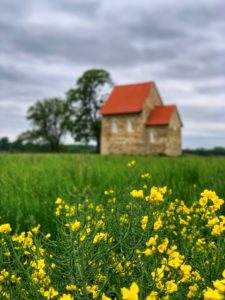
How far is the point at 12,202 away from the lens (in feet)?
16.3

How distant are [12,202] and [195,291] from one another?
350 centimetres

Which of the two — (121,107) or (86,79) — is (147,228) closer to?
(121,107)

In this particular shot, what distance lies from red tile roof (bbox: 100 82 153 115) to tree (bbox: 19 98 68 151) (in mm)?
27128

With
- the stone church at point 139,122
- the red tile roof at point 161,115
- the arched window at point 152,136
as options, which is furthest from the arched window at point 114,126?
the arched window at point 152,136

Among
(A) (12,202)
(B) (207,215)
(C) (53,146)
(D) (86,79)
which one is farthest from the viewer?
(C) (53,146)

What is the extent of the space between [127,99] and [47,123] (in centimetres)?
3201

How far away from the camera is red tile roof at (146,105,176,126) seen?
41.1 metres

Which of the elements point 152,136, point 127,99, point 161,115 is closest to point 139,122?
point 152,136

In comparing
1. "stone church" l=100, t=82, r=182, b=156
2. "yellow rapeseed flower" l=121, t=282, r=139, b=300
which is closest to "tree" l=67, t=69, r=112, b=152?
"stone church" l=100, t=82, r=182, b=156

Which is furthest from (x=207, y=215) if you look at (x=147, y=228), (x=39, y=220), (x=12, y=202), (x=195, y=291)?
(x=12, y=202)

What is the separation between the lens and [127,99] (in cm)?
4253

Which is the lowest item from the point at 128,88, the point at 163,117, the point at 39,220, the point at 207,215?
the point at 39,220

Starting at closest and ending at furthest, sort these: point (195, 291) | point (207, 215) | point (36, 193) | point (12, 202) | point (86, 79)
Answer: point (195, 291) < point (207, 215) < point (12, 202) < point (36, 193) < point (86, 79)

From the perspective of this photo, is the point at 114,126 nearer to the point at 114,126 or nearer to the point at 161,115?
the point at 114,126
